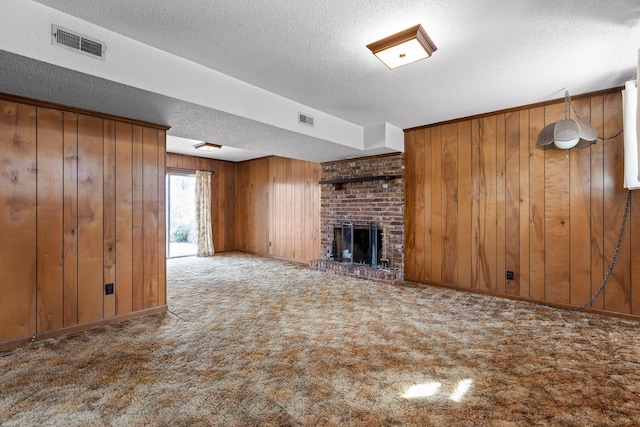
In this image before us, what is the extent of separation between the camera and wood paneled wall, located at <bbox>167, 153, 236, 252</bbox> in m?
8.14

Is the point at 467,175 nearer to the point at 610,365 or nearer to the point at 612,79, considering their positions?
the point at 612,79

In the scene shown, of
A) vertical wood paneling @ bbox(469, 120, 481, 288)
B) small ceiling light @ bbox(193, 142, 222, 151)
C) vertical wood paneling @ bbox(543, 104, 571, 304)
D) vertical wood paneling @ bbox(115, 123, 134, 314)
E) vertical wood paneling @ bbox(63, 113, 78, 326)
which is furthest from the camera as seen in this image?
small ceiling light @ bbox(193, 142, 222, 151)

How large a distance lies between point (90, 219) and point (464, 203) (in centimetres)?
462

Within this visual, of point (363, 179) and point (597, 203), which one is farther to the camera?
point (363, 179)

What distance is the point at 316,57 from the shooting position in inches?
106

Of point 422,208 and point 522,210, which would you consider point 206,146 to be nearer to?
point 422,208

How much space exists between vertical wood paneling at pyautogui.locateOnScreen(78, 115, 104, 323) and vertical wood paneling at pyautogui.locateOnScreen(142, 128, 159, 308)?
1.38ft

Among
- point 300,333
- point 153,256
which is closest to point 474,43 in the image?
point 300,333

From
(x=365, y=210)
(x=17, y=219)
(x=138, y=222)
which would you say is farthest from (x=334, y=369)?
(x=365, y=210)

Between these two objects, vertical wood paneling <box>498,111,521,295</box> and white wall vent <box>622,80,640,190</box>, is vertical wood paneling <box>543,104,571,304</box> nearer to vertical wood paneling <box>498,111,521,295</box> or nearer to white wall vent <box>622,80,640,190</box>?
Result: vertical wood paneling <box>498,111,521,295</box>

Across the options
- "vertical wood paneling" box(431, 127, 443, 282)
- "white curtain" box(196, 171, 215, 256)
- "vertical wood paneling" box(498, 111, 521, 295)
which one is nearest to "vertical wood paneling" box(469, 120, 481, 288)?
"vertical wood paneling" box(498, 111, 521, 295)

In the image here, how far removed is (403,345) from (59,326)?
125 inches

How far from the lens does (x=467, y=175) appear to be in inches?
174

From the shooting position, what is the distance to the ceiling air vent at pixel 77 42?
207 cm
